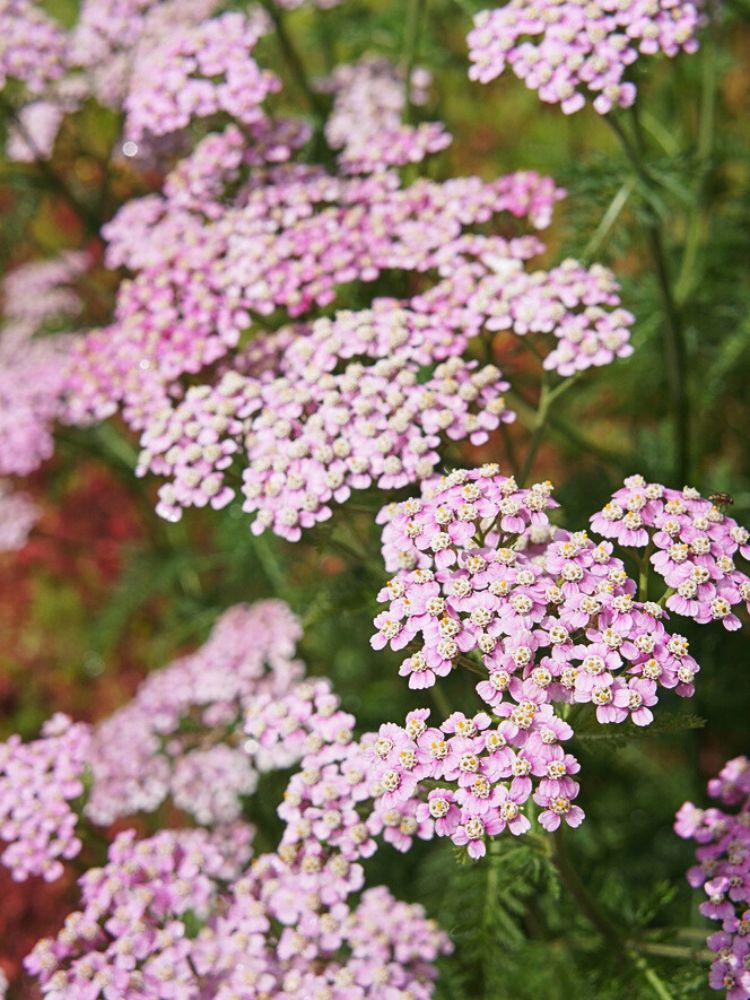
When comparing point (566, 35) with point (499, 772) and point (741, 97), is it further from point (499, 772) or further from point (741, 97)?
point (741, 97)

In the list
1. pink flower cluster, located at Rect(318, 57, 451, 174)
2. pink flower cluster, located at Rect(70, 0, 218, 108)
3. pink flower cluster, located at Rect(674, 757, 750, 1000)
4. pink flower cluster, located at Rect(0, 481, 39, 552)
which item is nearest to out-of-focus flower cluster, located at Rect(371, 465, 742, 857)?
pink flower cluster, located at Rect(674, 757, 750, 1000)

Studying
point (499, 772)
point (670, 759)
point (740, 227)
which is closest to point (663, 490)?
point (499, 772)

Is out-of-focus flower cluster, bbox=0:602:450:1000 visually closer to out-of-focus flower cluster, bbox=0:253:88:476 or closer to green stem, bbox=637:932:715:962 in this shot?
green stem, bbox=637:932:715:962

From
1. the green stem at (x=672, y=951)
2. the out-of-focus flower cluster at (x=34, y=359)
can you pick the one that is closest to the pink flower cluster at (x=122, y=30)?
the out-of-focus flower cluster at (x=34, y=359)

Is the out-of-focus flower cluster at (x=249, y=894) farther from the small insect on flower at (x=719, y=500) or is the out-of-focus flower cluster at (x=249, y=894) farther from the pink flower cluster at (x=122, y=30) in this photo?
the pink flower cluster at (x=122, y=30)

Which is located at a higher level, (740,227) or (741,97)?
(740,227)

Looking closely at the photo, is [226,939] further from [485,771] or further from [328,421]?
[328,421]
